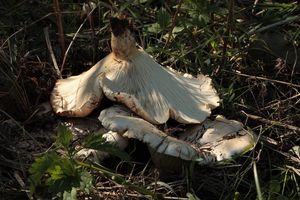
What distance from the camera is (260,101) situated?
270cm

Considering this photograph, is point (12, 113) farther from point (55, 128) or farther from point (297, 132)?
point (297, 132)

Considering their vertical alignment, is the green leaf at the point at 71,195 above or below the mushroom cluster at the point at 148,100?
below

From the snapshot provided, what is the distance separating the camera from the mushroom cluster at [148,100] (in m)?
2.20

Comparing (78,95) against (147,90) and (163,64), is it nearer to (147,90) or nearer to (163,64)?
(147,90)

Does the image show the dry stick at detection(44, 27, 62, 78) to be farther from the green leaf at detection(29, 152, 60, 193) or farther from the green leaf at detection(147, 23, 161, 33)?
the green leaf at detection(29, 152, 60, 193)

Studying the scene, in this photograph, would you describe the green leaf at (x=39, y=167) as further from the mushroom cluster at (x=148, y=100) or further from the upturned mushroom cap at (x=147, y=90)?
the upturned mushroom cap at (x=147, y=90)

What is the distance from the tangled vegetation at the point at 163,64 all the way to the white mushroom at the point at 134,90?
0.13 metres

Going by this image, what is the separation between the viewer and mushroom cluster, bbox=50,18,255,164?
2.20 metres

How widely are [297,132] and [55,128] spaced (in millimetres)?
966

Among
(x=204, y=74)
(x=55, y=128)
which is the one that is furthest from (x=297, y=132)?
(x=55, y=128)

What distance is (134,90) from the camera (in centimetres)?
237

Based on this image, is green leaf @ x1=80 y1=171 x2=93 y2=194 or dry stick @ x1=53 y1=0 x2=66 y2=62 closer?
green leaf @ x1=80 y1=171 x2=93 y2=194

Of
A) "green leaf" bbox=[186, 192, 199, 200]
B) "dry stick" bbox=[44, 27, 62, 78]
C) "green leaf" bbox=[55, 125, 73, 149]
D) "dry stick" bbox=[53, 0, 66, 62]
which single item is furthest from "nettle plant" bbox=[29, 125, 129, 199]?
"dry stick" bbox=[53, 0, 66, 62]

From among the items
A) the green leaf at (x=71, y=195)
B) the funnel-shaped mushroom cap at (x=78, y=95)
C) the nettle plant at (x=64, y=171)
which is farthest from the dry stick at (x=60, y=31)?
the green leaf at (x=71, y=195)
